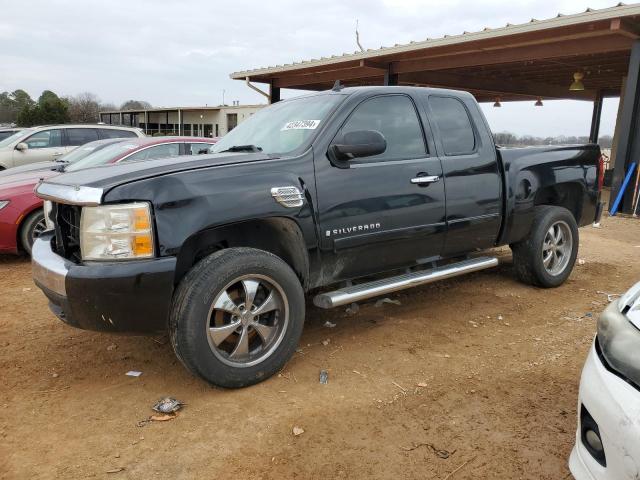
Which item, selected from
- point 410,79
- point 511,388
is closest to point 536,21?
point 410,79

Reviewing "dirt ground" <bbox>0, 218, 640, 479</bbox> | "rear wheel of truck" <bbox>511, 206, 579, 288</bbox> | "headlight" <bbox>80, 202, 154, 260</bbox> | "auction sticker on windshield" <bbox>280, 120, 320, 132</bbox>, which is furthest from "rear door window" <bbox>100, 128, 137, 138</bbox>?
"headlight" <bbox>80, 202, 154, 260</bbox>

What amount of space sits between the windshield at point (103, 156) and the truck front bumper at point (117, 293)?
4.41m

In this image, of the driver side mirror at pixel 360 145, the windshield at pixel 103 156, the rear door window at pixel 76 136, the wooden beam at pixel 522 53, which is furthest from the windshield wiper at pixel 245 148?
the wooden beam at pixel 522 53

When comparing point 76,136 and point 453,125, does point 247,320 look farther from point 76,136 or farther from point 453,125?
point 76,136

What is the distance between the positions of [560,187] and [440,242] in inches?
80.9

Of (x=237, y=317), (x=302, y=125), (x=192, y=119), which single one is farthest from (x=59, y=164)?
(x=192, y=119)

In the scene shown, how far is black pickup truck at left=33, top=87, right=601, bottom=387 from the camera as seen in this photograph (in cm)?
283

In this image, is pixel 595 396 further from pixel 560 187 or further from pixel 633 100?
pixel 633 100

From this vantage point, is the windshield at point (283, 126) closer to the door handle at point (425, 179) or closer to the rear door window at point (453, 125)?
the door handle at point (425, 179)

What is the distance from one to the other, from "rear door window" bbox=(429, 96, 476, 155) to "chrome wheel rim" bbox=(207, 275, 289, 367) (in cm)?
198

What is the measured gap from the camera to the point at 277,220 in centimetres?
333

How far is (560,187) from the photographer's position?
5379 millimetres

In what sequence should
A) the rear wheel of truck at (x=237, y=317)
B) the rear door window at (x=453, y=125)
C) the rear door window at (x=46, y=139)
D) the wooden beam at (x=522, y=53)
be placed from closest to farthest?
1. the rear wheel of truck at (x=237, y=317)
2. the rear door window at (x=453, y=125)
3. the wooden beam at (x=522, y=53)
4. the rear door window at (x=46, y=139)

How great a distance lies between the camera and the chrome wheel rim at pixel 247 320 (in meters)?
3.05
